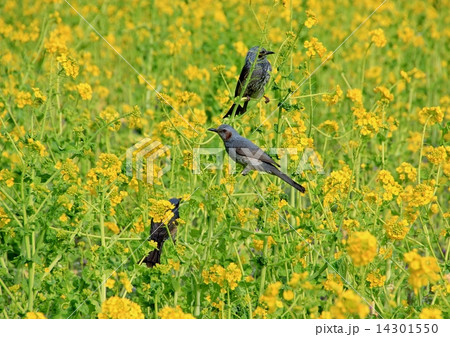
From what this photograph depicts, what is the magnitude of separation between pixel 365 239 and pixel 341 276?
3.58ft

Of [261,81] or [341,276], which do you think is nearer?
[341,276]

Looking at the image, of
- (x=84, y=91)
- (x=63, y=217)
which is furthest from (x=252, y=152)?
(x=84, y=91)

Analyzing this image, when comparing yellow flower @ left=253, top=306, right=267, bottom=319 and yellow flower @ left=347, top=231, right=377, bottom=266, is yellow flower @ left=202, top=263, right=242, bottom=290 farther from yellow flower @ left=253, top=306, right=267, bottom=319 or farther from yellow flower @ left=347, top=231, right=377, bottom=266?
yellow flower @ left=347, top=231, right=377, bottom=266

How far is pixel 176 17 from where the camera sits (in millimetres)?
10023

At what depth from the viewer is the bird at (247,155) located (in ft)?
14.3

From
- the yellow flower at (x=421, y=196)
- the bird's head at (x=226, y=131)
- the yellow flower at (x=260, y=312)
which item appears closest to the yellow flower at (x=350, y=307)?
the yellow flower at (x=260, y=312)

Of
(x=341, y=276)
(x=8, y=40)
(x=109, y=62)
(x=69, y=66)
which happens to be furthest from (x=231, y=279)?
(x=109, y=62)

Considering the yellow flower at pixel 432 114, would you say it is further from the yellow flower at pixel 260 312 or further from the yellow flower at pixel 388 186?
the yellow flower at pixel 260 312

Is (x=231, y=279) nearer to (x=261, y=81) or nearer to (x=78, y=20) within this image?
(x=261, y=81)

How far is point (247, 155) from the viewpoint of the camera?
4336 millimetres

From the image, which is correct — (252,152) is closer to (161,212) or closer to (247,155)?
(247,155)

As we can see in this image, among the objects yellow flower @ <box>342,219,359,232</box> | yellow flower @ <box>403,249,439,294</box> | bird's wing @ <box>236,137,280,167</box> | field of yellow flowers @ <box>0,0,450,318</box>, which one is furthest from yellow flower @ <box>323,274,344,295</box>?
yellow flower @ <box>403,249,439,294</box>

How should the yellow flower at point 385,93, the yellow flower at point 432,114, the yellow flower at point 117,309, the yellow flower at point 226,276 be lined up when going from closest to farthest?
the yellow flower at point 117,309, the yellow flower at point 226,276, the yellow flower at point 432,114, the yellow flower at point 385,93

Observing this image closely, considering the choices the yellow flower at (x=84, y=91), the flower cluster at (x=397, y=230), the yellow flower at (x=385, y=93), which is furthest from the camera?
Result: the yellow flower at (x=385, y=93)
